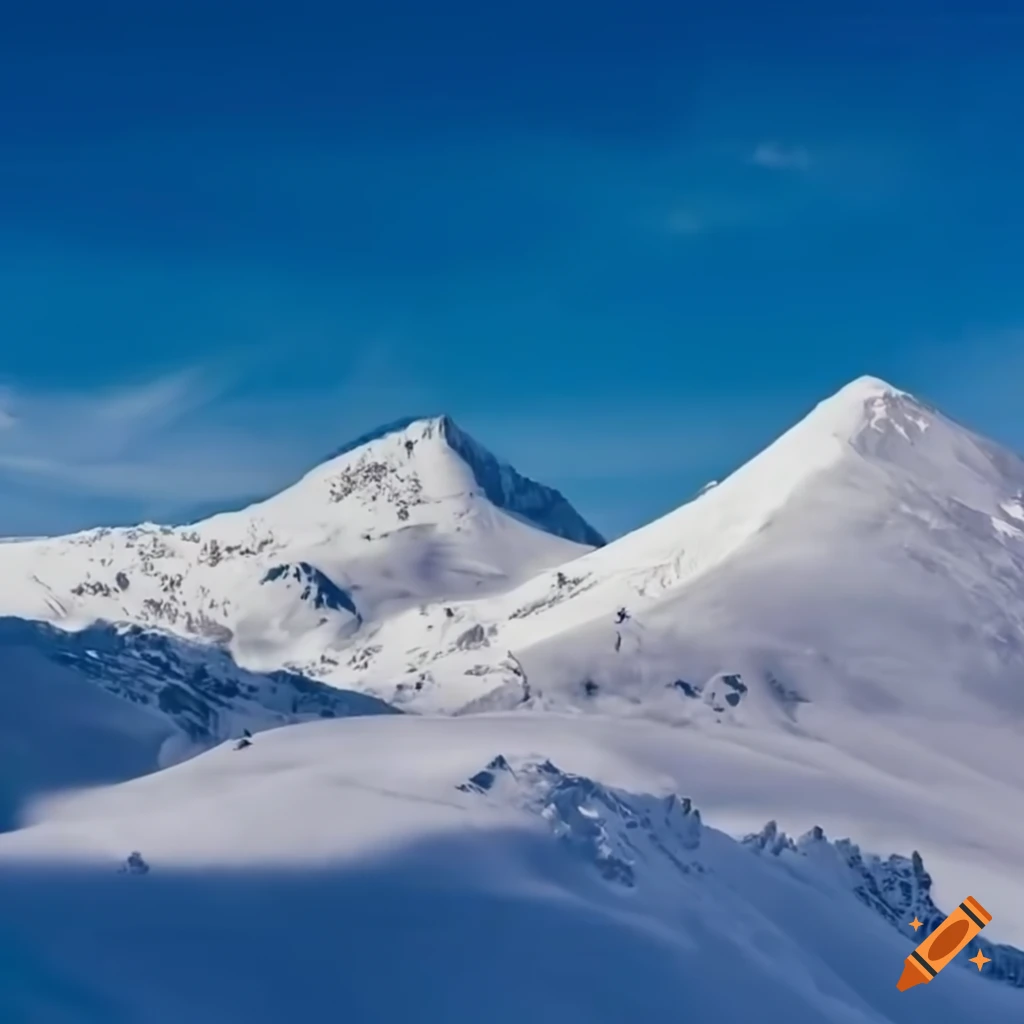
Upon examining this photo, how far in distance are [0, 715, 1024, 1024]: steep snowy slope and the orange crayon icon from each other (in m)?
0.83

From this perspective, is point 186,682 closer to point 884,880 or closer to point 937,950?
point 884,880

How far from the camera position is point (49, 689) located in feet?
341

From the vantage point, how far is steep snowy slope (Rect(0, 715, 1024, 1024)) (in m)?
53.4

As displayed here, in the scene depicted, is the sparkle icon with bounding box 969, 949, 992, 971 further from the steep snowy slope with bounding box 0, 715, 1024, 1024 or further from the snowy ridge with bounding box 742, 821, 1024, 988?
the steep snowy slope with bounding box 0, 715, 1024, 1024

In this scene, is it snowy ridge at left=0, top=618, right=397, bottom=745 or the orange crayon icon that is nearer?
Result: the orange crayon icon

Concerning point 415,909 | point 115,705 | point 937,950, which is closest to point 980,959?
point 937,950

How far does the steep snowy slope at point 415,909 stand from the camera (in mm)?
53375

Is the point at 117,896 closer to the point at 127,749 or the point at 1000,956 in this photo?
the point at 127,749

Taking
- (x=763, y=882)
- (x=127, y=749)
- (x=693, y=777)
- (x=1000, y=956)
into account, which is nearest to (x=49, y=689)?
(x=127, y=749)

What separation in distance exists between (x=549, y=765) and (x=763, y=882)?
15618 millimetres

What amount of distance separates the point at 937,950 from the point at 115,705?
52.6m

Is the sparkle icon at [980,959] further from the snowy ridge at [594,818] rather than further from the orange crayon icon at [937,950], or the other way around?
the snowy ridge at [594,818]

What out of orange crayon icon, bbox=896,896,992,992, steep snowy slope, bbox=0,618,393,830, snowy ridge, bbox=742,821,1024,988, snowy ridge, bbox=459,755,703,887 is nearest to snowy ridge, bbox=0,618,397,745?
steep snowy slope, bbox=0,618,393,830

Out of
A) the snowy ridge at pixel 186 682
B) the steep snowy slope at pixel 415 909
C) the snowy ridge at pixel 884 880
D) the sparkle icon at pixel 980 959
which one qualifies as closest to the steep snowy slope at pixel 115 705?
the snowy ridge at pixel 186 682
